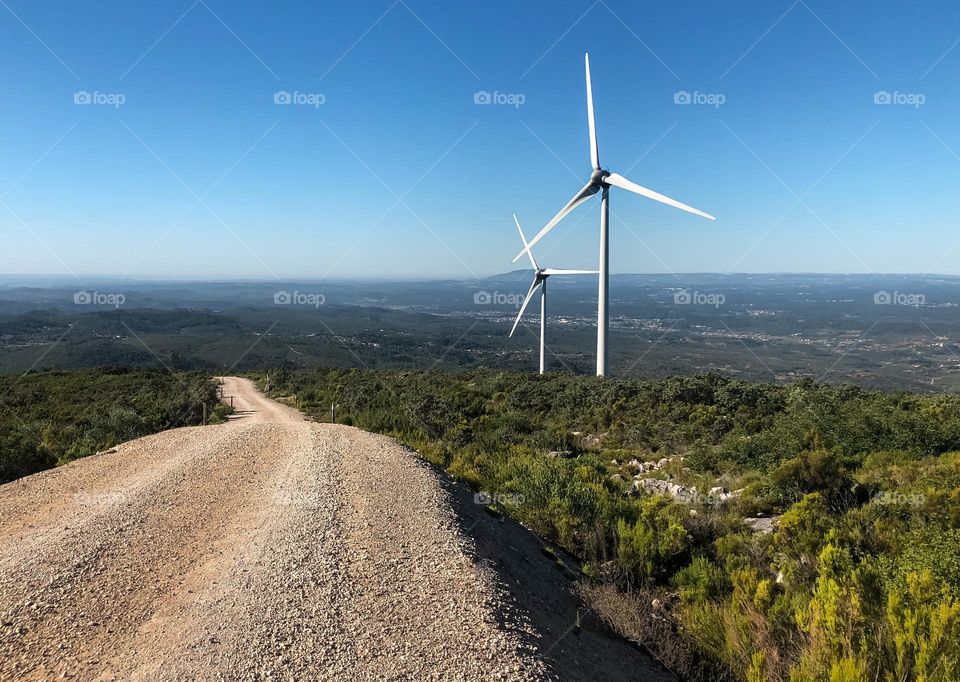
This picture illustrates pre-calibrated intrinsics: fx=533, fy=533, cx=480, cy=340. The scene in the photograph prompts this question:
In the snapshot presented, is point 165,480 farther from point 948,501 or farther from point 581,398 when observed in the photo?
point 581,398

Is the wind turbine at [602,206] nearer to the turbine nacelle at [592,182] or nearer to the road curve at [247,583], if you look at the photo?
the turbine nacelle at [592,182]

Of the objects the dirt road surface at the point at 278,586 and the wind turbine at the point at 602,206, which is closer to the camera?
the dirt road surface at the point at 278,586

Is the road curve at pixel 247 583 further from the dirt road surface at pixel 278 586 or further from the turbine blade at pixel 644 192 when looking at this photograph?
the turbine blade at pixel 644 192

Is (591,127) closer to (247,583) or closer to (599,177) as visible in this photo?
(599,177)

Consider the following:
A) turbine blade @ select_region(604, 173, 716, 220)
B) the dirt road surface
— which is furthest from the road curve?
turbine blade @ select_region(604, 173, 716, 220)

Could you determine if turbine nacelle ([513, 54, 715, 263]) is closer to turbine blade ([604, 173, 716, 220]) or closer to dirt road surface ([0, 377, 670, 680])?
turbine blade ([604, 173, 716, 220])

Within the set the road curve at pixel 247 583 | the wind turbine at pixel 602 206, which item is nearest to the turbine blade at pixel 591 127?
the wind turbine at pixel 602 206

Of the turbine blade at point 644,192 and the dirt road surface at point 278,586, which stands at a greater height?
the turbine blade at point 644,192

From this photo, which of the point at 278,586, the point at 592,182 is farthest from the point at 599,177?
the point at 278,586
